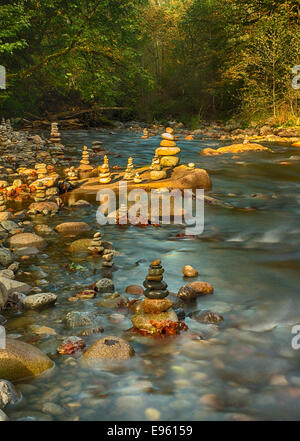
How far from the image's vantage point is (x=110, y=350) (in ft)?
14.1

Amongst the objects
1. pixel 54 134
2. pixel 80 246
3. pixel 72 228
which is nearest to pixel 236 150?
pixel 54 134

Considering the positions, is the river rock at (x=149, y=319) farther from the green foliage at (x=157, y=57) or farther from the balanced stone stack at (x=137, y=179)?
the green foliage at (x=157, y=57)

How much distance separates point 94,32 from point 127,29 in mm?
2353

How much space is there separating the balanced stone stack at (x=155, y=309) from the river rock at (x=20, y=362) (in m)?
1.13

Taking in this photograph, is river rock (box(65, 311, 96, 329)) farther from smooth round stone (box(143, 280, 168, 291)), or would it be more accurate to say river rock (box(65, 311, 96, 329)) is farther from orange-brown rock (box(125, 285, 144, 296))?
orange-brown rock (box(125, 285, 144, 296))

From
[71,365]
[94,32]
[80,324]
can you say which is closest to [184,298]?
[80,324]

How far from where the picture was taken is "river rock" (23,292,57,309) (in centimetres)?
538

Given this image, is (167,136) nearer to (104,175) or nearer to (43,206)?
(104,175)

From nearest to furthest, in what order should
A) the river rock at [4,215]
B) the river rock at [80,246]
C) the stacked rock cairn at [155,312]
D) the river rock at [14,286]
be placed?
the stacked rock cairn at [155,312] → the river rock at [14,286] → the river rock at [80,246] → the river rock at [4,215]

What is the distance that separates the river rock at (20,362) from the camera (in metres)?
3.90

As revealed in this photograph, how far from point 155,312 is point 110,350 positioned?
2.63ft

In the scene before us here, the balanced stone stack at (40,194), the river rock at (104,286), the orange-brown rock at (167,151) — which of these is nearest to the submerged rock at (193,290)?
the river rock at (104,286)

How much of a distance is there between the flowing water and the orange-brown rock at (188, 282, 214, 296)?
124 millimetres
